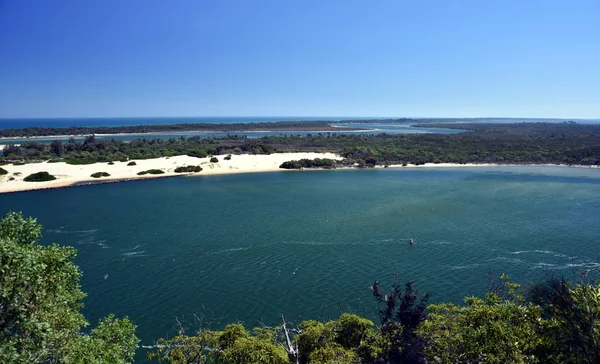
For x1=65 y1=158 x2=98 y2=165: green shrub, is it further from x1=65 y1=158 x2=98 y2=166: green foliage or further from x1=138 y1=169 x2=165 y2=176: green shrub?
x1=138 y1=169 x2=165 y2=176: green shrub

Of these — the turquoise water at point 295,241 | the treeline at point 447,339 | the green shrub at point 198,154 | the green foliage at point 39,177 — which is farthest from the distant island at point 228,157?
the treeline at point 447,339

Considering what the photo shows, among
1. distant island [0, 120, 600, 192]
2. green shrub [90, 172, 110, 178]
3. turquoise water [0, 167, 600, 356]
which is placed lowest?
turquoise water [0, 167, 600, 356]

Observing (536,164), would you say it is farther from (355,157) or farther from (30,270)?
(30,270)

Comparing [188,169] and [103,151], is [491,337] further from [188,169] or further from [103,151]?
[103,151]

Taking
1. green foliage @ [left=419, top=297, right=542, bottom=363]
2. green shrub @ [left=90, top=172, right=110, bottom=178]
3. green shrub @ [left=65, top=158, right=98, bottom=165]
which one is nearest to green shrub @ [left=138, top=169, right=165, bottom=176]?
green shrub @ [left=90, top=172, right=110, bottom=178]

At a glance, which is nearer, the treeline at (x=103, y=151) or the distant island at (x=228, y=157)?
A: the distant island at (x=228, y=157)

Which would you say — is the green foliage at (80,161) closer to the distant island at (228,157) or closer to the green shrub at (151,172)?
the distant island at (228,157)

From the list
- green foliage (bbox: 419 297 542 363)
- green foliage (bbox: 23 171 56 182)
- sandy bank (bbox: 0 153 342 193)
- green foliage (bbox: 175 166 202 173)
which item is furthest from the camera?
green foliage (bbox: 175 166 202 173)
